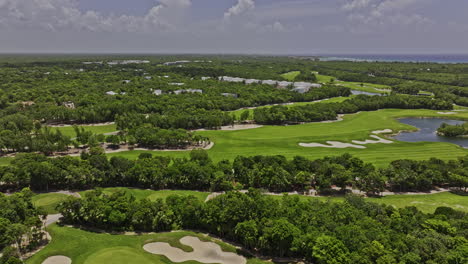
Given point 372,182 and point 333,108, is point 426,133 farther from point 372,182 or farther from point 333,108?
point 372,182

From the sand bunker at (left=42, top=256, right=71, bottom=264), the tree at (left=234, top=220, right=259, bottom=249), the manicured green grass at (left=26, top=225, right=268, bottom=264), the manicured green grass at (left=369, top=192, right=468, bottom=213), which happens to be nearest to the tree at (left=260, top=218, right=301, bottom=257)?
the tree at (left=234, top=220, right=259, bottom=249)

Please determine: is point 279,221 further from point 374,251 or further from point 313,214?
point 374,251

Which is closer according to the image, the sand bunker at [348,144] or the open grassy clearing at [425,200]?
the open grassy clearing at [425,200]

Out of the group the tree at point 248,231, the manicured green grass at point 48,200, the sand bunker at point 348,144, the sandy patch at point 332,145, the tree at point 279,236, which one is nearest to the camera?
the tree at point 279,236

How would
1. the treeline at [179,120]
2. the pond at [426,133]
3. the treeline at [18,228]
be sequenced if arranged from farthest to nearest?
the pond at [426,133], the treeline at [179,120], the treeline at [18,228]

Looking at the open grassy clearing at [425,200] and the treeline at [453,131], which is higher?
the treeline at [453,131]

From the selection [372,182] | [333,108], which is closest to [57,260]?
[372,182]

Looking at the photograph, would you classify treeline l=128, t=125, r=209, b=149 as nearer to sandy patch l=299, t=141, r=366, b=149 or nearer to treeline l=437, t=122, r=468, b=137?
sandy patch l=299, t=141, r=366, b=149

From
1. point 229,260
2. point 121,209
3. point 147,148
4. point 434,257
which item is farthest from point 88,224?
point 434,257

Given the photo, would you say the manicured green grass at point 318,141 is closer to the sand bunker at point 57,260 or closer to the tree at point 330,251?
the sand bunker at point 57,260

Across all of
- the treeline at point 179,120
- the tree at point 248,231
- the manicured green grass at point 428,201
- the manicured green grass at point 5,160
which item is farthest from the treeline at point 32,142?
the manicured green grass at point 428,201
